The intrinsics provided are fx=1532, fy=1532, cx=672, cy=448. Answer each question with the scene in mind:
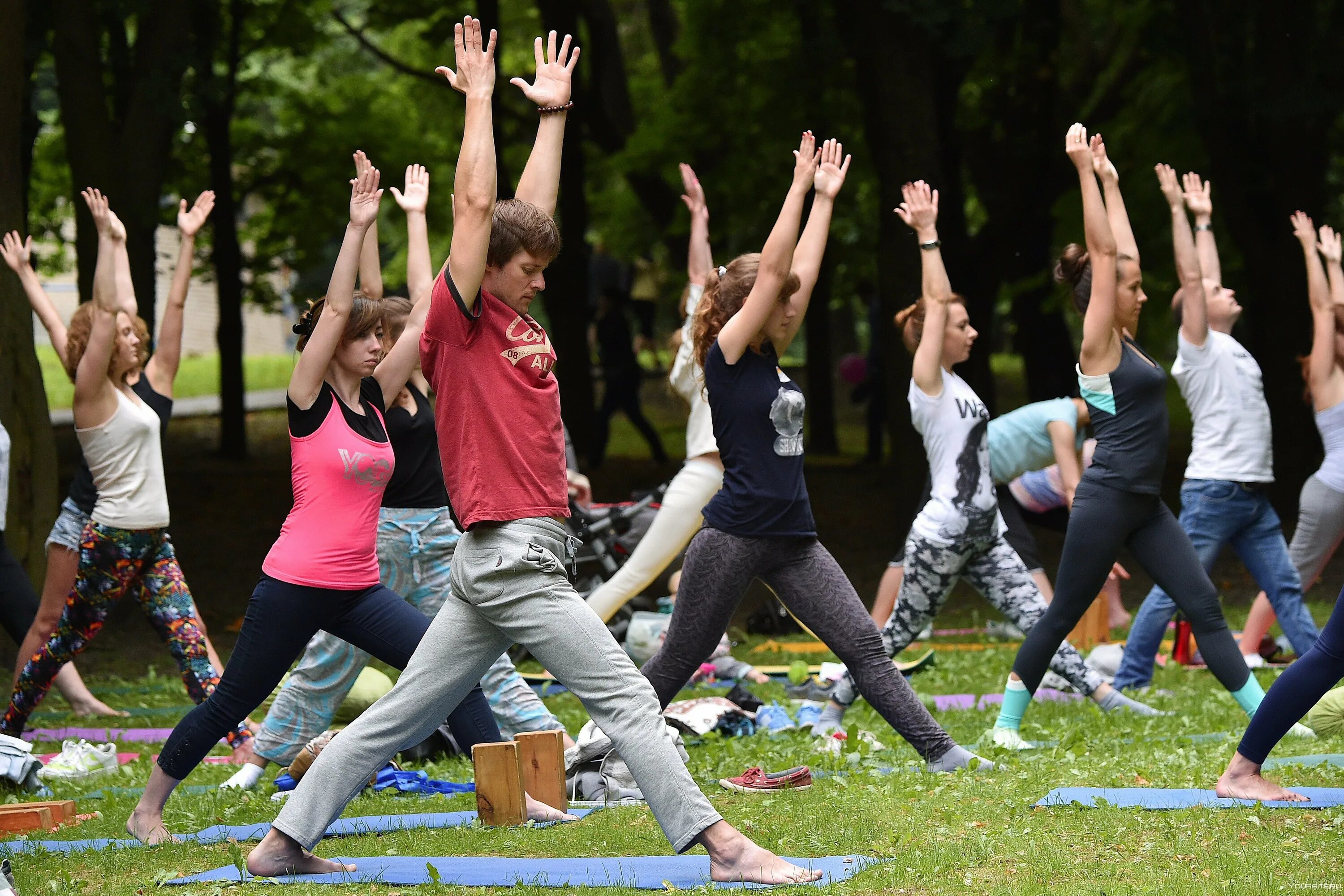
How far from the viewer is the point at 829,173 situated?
580 cm

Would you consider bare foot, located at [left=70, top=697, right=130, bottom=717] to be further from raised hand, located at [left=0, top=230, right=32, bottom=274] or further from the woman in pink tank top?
the woman in pink tank top

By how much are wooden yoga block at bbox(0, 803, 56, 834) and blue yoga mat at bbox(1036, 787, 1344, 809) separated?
12.1 ft

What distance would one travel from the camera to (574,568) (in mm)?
4836

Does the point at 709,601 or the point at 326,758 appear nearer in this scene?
the point at 326,758

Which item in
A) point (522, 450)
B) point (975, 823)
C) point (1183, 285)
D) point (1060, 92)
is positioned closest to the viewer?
point (522, 450)

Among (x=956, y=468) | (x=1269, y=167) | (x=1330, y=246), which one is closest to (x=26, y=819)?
(x=956, y=468)

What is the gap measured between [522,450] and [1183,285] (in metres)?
5.01

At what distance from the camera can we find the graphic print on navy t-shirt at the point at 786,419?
5699 millimetres

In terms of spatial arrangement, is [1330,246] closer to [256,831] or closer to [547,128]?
[547,128]

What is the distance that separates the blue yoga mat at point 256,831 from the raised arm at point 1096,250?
296cm

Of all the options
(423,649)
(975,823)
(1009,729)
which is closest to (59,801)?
(423,649)

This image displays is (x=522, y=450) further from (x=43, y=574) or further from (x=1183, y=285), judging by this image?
(x=43, y=574)

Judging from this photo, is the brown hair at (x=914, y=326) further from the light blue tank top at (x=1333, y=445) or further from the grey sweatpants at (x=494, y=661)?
the grey sweatpants at (x=494, y=661)

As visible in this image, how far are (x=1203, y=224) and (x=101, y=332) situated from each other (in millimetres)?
5797
